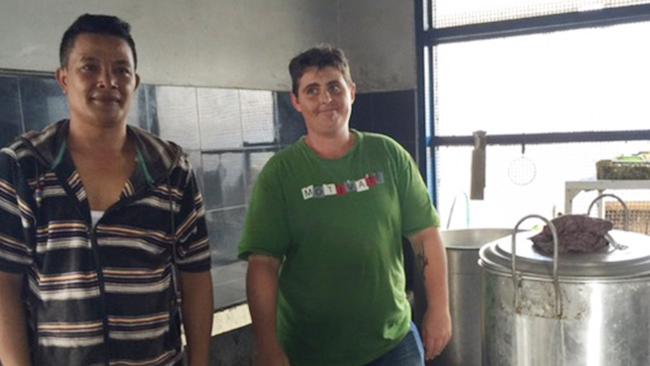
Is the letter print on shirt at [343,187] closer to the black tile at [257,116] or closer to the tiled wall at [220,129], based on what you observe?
the tiled wall at [220,129]

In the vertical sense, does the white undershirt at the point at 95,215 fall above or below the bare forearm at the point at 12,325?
above

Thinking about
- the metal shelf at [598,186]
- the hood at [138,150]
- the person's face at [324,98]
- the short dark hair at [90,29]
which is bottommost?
the metal shelf at [598,186]

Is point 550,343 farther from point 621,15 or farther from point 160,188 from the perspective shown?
point 621,15

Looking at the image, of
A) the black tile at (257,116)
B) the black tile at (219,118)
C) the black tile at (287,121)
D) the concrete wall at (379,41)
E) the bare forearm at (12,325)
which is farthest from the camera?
the concrete wall at (379,41)

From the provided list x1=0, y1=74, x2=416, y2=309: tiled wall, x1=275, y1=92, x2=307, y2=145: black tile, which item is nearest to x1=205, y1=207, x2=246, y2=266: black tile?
x1=0, y1=74, x2=416, y2=309: tiled wall

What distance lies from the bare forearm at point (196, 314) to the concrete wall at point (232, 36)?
89 cm

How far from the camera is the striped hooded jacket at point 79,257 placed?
1.00 m

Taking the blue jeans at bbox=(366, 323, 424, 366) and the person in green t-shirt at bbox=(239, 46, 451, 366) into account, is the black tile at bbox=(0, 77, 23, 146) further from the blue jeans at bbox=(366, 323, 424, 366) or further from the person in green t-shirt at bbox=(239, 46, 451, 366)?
the blue jeans at bbox=(366, 323, 424, 366)

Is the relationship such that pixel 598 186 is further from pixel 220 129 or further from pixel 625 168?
pixel 220 129

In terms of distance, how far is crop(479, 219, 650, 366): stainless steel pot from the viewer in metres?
1.23

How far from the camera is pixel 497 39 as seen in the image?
2.62 metres

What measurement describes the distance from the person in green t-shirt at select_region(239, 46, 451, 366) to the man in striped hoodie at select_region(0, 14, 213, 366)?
0.76ft

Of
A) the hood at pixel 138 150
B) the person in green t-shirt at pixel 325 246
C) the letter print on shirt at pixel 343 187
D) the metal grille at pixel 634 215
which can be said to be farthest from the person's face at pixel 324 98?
the metal grille at pixel 634 215

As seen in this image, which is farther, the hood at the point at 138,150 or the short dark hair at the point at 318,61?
the short dark hair at the point at 318,61
